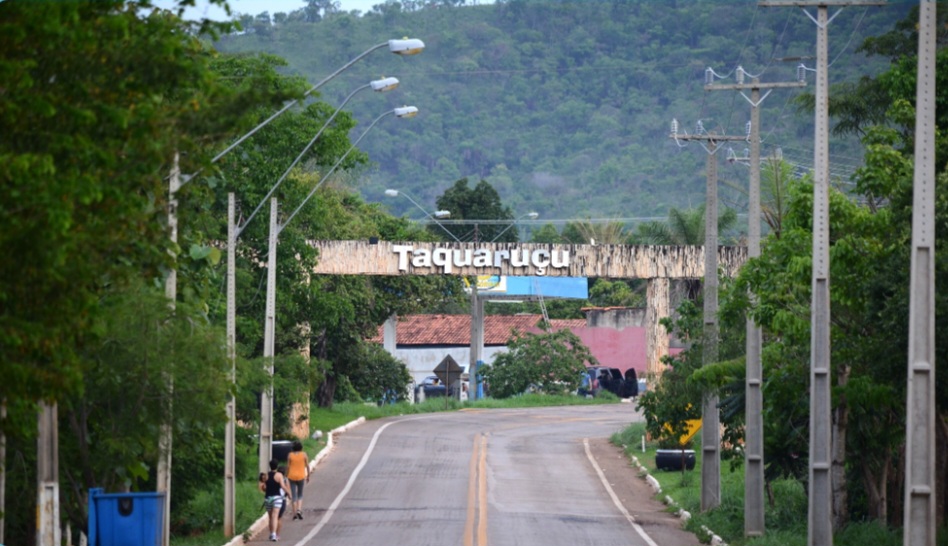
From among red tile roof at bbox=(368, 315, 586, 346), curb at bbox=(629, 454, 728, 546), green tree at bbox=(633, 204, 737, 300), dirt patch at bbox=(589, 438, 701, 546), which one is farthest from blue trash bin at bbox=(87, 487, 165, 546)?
red tile roof at bbox=(368, 315, 586, 346)

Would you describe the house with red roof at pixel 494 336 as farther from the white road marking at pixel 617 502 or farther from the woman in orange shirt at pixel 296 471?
the woman in orange shirt at pixel 296 471

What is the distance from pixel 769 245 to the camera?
2191 centimetres

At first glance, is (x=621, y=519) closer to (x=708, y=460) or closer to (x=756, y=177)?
(x=708, y=460)

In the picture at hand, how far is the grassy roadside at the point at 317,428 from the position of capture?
25.9m

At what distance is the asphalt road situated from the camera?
24.3 metres

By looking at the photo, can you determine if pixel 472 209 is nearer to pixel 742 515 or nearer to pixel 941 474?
pixel 742 515

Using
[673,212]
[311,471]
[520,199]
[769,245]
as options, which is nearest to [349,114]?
[311,471]

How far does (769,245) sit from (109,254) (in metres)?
12.3

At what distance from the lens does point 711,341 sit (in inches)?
1136

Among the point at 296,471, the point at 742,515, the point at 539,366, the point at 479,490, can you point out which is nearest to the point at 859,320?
the point at 742,515

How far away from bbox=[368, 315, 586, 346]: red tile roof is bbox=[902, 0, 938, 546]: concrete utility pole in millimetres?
72783

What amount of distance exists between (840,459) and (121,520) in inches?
468

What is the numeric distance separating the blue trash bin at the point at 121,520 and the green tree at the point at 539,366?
4913 centimetres

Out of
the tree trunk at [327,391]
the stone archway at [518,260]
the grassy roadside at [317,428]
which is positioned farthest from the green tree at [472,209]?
the stone archway at [518,260]
